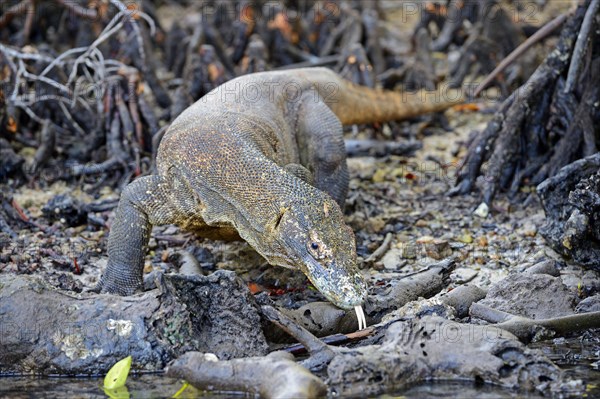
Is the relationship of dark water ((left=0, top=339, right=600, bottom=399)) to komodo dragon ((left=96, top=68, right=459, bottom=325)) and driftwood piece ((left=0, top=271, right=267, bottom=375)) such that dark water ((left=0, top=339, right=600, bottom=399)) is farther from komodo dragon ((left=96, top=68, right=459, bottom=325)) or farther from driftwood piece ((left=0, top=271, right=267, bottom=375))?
komodo dragon ((left=96, top=68, right=459, bottom=325))

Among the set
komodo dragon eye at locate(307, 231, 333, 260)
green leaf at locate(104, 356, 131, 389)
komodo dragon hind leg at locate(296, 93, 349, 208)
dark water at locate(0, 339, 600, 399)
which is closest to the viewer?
dark water at locate(0, 339, 600, 399)

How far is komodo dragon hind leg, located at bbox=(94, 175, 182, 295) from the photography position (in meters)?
6.89

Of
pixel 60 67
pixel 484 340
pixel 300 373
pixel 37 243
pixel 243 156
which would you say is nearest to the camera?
pixel 300 373

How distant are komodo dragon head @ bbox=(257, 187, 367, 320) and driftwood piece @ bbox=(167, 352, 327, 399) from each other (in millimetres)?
582

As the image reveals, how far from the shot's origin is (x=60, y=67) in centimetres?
1120

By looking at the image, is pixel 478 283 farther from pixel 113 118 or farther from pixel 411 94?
pixel 113 118

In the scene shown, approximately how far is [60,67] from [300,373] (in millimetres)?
7125

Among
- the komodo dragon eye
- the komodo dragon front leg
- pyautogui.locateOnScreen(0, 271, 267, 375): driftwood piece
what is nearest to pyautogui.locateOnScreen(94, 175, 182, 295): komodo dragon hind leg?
the komodo dragon front leg

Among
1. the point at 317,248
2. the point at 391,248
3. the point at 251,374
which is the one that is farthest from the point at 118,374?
the point at 391,248

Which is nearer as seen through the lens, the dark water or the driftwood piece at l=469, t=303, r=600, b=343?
the dark water

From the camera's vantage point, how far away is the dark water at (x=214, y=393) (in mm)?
5289

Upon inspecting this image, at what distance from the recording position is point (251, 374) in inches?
206

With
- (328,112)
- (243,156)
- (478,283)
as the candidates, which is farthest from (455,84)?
(243,156)

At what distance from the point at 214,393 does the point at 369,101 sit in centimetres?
516
